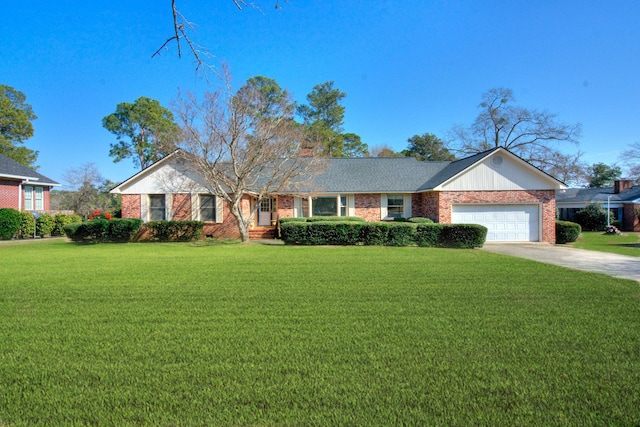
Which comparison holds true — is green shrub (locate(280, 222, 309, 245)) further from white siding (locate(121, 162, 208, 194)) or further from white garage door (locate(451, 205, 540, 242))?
white garage door (locate(451, 205, 540, 242))

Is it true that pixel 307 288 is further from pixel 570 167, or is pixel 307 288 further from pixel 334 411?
pixel 570 167

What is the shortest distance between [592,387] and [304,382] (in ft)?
8.28

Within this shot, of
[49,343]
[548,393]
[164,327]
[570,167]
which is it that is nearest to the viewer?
[548,393]

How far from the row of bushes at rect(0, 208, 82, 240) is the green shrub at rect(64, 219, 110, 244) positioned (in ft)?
12.7

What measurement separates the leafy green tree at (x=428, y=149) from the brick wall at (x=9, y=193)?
128ft

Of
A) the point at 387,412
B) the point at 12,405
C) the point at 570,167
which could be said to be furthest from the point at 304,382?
the point at 570,167

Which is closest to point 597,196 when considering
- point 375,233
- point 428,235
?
point 428,235

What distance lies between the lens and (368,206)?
72.3 ft

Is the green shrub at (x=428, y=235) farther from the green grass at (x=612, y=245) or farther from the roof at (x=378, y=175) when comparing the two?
the green grass at (x=612, y=245)

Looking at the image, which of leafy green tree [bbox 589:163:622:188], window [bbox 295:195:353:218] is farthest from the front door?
leafy green tree [bbox 589:163:622:188]

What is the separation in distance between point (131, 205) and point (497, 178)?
19068mm

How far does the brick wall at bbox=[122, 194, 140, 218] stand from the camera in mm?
19828

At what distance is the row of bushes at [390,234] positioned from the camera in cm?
1527

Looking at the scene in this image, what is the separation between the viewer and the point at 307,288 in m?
7.23
